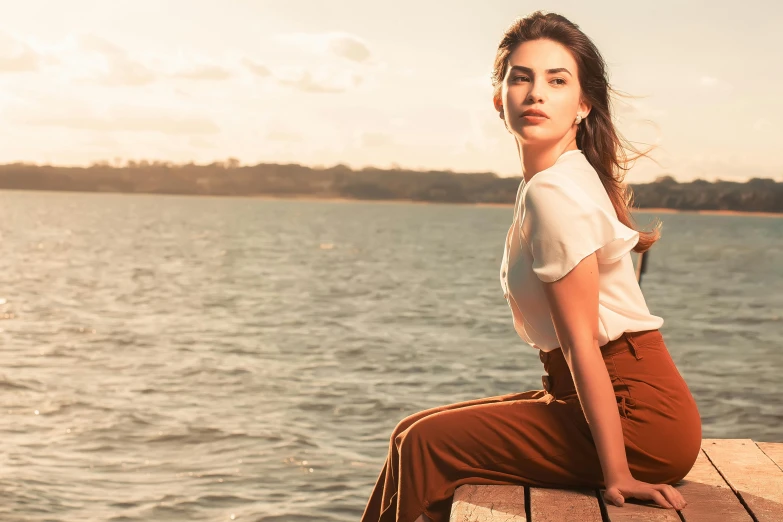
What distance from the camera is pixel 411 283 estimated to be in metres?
38.1

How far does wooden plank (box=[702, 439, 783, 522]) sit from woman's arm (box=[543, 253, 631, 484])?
51cm

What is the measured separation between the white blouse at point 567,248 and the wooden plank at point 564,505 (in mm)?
447

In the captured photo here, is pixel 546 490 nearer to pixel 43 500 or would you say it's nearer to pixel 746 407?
pixel 43 500

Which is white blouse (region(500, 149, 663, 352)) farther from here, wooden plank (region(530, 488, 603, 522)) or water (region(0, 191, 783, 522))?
water (region(0, 191, 783, 522))

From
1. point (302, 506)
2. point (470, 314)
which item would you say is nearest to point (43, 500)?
point (302, 506)

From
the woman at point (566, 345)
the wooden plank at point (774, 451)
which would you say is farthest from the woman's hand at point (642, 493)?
the wooden plank at point (774, 451)

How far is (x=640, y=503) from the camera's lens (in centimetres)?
305

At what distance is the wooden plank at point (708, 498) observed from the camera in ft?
9.78

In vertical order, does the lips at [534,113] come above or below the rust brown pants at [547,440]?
above

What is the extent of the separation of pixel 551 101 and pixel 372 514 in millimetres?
1416

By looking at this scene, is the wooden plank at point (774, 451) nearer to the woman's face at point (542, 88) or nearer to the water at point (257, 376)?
the woman's face at point (542, 88)

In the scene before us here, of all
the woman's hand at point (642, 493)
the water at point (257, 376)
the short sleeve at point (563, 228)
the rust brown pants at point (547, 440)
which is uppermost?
the short sleeve at point (563, 228)

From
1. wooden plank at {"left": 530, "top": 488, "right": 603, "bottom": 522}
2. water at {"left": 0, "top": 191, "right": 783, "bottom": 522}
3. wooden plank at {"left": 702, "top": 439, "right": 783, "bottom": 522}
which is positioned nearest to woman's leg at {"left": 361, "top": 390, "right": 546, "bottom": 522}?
wooden plank at {"left": 530, "top": 488, "right": 603, "bottom": 522}

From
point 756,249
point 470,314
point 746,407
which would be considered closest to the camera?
point 746,407
